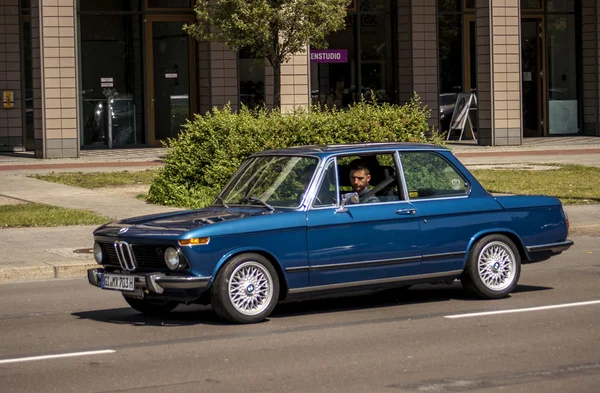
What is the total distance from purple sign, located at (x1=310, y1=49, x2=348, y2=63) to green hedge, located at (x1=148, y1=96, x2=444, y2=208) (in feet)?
48.9

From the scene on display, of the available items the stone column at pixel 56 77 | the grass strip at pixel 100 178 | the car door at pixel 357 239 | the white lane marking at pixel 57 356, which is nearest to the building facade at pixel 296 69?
the stone column at pixel 56 77

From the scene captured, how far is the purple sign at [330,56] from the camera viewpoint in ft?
108

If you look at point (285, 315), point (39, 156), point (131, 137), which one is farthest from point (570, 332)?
point (131, 137)

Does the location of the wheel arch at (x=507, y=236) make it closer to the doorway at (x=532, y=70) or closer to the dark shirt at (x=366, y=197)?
the dark shirt at (x=366, y=197)

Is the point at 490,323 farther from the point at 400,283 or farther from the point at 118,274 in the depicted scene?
the point at 118,274

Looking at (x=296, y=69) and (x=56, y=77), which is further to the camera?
(x=296, y=69)

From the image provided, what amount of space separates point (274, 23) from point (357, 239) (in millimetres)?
15309

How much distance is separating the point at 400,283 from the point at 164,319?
2070 mm

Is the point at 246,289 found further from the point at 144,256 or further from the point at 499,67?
the point at 499,67

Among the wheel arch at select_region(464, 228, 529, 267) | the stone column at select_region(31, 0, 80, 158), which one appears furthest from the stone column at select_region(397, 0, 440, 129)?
the wheel arch at select_region(464, 228, 529, 267)

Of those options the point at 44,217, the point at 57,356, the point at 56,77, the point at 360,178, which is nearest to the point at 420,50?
the point at 56,77

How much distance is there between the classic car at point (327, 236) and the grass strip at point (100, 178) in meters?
11.4

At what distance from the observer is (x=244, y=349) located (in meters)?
8.21

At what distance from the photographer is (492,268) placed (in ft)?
33.7
